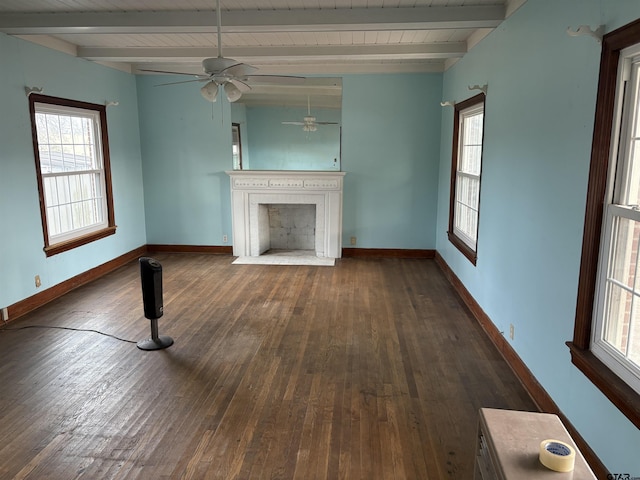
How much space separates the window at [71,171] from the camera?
5036mm

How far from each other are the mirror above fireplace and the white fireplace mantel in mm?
148

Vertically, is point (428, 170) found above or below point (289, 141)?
below

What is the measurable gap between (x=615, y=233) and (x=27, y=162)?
5.13 meters

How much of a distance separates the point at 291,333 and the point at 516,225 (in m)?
2.16

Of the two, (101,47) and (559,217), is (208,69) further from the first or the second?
(101,47)

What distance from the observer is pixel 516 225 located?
3.59m

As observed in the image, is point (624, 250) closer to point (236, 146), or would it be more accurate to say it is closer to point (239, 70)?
point (239, 70)

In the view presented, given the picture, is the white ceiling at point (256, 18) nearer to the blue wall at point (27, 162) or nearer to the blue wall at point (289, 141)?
the blue wall at point (27, 162)

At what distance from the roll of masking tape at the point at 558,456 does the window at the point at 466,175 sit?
3.30 m

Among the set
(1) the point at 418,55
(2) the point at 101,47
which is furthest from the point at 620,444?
(2) the point at 101,47

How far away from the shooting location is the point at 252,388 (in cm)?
331

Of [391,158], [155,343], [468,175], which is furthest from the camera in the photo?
[391,158]

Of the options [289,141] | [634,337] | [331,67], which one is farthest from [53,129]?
[634,337]

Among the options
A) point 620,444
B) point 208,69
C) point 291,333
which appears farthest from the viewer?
point 291,333
